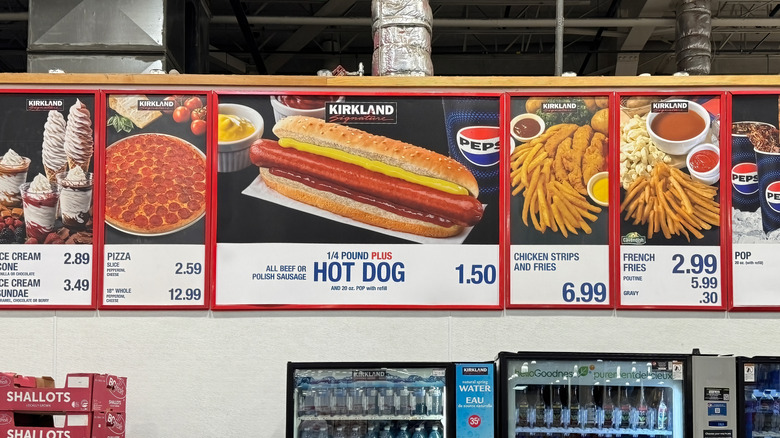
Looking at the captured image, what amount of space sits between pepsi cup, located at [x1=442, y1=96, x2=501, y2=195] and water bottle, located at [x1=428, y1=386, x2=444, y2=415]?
1.64 meters

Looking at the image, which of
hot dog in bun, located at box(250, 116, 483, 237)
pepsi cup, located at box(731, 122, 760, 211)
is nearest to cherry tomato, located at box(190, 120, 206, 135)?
hot dog in bun, located at box(250, 116, 483, 237)

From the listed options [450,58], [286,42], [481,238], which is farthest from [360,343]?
[450,58]

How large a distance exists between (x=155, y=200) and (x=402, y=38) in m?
2.25

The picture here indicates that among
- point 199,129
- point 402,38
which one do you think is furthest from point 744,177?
point 199,129

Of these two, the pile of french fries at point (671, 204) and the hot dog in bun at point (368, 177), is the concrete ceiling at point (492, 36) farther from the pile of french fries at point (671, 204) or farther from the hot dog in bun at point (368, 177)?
the pile of french fries at point (671, 204)

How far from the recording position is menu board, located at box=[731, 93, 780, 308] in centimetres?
658

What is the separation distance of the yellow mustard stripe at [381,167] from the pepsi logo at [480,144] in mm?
241

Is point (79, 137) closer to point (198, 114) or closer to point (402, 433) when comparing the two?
point (198, 114)

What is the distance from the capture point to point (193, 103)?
6734 mm

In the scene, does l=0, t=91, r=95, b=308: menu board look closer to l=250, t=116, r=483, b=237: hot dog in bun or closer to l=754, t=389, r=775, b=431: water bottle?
l=250, t=116, r=483, b=237: hot dog in bun

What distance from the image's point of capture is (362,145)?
6.74 meters

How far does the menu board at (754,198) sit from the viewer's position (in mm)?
6578

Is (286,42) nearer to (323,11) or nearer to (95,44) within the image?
(323,11)
